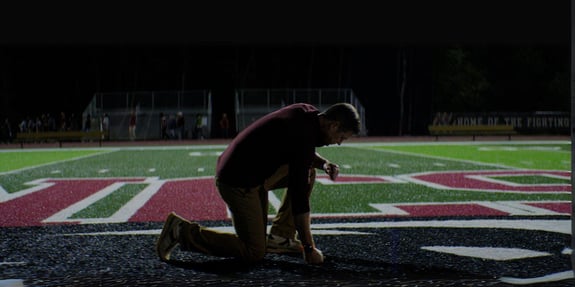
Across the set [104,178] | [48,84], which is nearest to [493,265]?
[104,178]

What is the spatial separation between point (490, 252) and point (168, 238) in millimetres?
2470

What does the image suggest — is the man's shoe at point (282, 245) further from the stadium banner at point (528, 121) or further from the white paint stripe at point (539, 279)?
the stadium banner at point (528, 121)

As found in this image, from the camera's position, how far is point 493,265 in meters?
4.74

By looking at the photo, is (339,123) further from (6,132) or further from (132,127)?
(6,132)

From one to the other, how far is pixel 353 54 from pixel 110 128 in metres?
17.3

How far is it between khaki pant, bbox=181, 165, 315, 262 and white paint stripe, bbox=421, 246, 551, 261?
127cm

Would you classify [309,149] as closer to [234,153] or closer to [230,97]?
[234,153]

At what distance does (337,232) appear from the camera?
249 inches

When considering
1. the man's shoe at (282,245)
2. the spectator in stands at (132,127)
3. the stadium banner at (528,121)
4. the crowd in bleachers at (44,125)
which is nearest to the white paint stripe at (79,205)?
the man's shoe at (282,245)

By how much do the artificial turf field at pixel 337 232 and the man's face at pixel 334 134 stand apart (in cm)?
91

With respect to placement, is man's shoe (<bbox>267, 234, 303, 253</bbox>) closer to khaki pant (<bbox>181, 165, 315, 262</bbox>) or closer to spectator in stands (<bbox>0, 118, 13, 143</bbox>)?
khaki pant (<bbox>181, 165, 315, 262</bbox>)

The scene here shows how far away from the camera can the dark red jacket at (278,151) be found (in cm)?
435

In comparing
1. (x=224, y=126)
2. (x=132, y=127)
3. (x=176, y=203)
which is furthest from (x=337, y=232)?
(x=224, y=126)

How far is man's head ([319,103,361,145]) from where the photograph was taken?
4.32 meters
